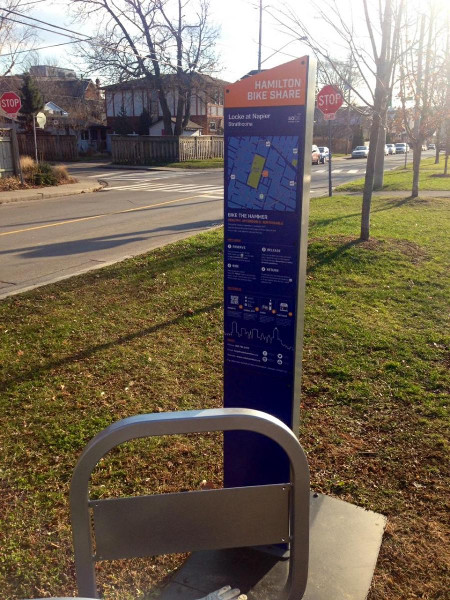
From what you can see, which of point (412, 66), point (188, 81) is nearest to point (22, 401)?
point (412, 66)

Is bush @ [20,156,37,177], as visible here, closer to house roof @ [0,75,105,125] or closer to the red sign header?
the red sign header

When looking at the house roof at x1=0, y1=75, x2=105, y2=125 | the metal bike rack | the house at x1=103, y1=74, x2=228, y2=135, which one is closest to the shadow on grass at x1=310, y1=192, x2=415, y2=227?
the metal bike rack

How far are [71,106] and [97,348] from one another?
202ft

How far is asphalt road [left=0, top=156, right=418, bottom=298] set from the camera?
8.80 metres

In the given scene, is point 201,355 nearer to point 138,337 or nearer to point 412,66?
point 138,337

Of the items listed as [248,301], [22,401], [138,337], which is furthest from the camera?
[138,337]

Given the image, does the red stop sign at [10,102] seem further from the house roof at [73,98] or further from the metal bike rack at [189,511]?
the house roof at [73,98]

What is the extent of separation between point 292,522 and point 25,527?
5.43ft

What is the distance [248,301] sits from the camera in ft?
9.00

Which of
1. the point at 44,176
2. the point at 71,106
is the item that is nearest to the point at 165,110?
the point at 71,106

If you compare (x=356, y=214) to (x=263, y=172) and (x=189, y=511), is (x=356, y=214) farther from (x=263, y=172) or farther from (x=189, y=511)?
(x=189, y=511)

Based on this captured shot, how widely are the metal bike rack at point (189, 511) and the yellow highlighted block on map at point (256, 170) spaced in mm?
1155

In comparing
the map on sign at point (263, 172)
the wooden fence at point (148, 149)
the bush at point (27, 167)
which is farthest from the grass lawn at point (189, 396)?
the wooden fence at point (148, 149)

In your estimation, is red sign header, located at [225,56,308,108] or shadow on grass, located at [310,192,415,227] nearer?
red sign header, located at [225,56,308,108]
